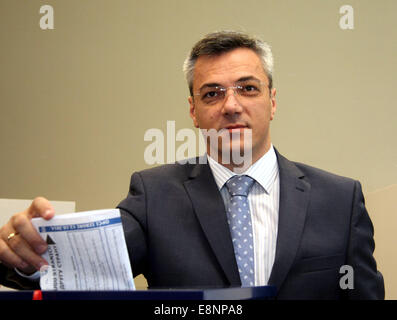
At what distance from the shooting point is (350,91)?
261 centimetres

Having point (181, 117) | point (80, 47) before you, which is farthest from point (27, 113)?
point (181, 117)

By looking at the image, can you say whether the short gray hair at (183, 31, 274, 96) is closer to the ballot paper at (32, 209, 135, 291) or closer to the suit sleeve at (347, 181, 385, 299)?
the suit sleeve at (347, 181, 385, 299)

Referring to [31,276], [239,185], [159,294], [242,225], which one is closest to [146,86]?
[239,185]

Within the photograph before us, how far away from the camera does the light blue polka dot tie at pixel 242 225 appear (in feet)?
4.16

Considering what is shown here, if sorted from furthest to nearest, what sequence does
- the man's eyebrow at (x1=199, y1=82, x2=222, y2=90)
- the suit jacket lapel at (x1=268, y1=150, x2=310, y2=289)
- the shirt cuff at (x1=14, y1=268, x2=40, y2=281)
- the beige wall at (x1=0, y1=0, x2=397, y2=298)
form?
the beige wall at (x1=0, y1=0, x2=397, y2=298), the man's eyebrow at (x1=199, y1=82, x2=222, y2=90), the suit jacket lapel at (x1=268, y1=150, x2=310, y2=289), the shirt cuff at (x1=14, y1=268, x2=40, y2=281)

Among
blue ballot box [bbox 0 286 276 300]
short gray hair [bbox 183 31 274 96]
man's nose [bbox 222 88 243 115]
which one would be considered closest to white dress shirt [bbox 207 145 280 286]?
man's nose [bbox 222 88 243 115]

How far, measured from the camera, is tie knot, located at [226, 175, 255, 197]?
4.58 feet

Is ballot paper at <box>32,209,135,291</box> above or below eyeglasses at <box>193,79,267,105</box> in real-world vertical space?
below

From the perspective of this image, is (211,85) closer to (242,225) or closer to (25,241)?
(242,225)

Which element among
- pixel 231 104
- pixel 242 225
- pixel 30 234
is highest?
pixel 231 104

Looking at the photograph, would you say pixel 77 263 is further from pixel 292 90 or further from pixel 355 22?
pixel 355 22

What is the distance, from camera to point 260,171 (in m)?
1.45

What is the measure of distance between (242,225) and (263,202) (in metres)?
0.11

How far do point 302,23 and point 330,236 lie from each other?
1709mm
